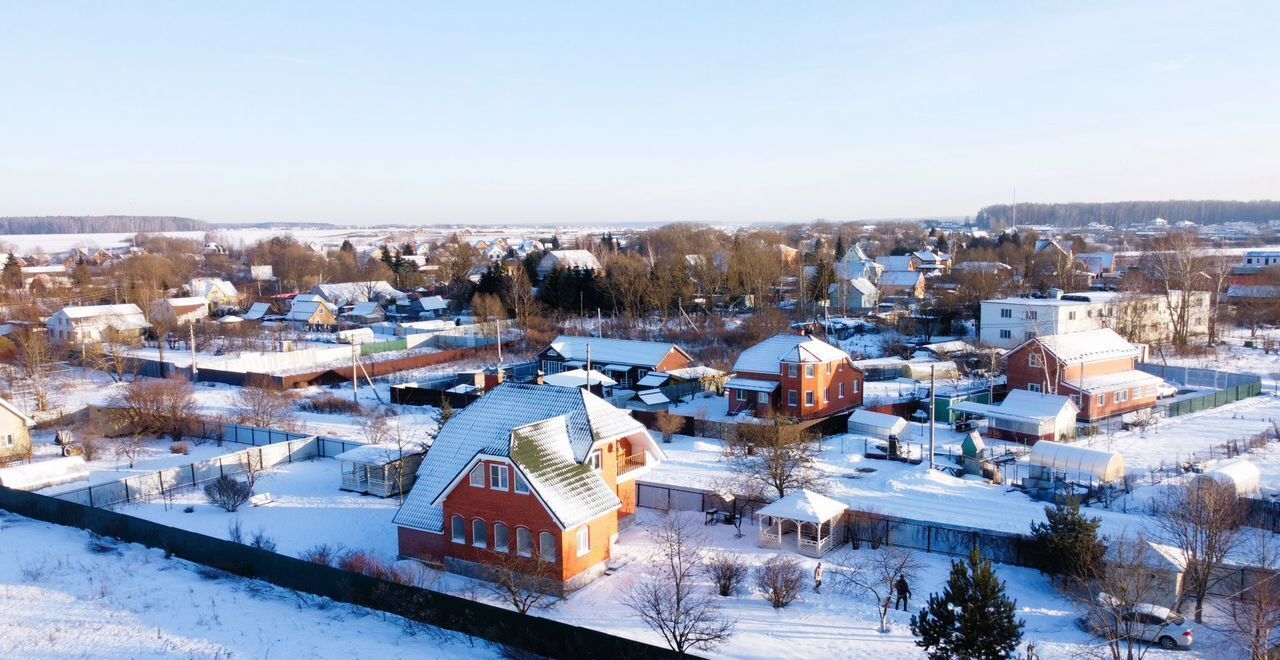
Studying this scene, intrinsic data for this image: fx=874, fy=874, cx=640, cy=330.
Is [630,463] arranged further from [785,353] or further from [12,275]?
[12,275]

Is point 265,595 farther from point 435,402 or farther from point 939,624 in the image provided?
point 435,402

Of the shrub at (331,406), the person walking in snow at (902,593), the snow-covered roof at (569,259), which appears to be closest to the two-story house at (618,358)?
the shrub at (331,406)

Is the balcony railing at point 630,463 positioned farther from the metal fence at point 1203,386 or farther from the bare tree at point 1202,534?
the metal fence at point 1203,386

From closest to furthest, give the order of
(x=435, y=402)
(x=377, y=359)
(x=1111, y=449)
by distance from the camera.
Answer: (x=1111, y=449) < (x=435, y=402) < (x=377, y=359)

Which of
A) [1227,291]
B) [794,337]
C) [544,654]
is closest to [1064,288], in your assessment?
[1227,291]

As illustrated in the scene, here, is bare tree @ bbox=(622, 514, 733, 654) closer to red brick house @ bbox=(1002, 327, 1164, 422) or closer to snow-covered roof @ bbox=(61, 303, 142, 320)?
red brick house @ bbox=(1002, 327, 1164, 422)

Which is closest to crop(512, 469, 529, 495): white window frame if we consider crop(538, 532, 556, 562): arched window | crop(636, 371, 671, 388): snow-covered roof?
crop(538, 532, 556, 562): arched window

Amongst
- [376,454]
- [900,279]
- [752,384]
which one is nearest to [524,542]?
[376,454]
